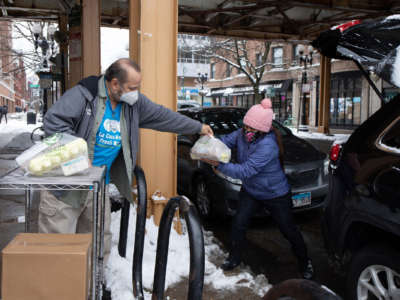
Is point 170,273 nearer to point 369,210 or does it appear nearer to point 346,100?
point 369,210

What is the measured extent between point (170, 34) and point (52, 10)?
389 inches

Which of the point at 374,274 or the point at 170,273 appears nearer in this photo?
the point at 374,274

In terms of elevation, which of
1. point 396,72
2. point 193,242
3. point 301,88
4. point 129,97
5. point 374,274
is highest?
point 301,88

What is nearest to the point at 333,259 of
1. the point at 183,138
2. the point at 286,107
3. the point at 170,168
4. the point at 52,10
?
the point at 170,168

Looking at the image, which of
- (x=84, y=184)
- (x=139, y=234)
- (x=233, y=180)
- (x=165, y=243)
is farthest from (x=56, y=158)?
(x=233, y=180)

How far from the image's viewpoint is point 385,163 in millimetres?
2652

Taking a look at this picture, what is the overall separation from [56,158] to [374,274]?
2202 millimetres

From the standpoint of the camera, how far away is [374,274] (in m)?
2.63

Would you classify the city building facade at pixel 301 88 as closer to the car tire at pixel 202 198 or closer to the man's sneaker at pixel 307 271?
the car tire at pixel 202 198

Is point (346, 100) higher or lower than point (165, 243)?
higher

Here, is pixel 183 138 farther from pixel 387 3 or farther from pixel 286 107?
pixel 286 107

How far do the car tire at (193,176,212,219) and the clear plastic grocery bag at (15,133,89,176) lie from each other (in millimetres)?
3535

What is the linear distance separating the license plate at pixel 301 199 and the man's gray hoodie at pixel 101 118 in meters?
2.30

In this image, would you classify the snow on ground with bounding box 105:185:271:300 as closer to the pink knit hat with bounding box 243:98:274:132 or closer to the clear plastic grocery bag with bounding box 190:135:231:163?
the clear plastic grocery bag with bounding box 190:135:231:163
